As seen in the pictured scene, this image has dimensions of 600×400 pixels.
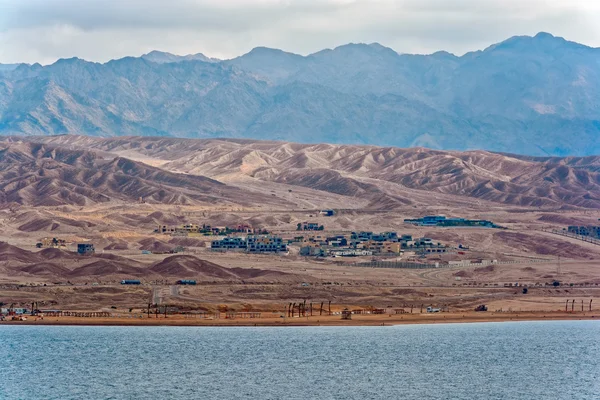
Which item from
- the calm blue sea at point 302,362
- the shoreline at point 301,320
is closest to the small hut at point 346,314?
the shoreline at point 301,320

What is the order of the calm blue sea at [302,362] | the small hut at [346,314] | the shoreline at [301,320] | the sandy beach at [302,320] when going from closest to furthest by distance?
the calm blue sea at [302,362] → the shoreline at [301,320] → the sandy beach at [302,320] → the small hut at [346,314]

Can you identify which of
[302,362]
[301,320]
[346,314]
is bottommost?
[302,362]

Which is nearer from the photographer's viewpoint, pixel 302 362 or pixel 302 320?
pixel 302 362

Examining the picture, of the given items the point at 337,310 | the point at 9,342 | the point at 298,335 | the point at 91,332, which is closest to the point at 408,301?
the point at 337,310

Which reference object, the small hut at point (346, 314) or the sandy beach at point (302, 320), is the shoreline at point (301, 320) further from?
the small hut at point (346, 314)

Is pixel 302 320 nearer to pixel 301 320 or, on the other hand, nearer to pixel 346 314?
pixel 301 320

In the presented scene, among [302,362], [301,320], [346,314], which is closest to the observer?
[302,362]

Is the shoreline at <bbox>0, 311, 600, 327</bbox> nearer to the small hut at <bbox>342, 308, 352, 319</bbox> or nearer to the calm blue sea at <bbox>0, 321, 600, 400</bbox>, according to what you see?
the small hut at <bbox>342, 308, 352, 319</bbox>

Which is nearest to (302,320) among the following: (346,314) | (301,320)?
(301,320)

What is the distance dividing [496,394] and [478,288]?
8105 cm

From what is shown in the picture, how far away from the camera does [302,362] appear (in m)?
101

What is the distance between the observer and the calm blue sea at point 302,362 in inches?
3442

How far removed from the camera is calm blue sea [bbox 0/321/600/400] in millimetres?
87438

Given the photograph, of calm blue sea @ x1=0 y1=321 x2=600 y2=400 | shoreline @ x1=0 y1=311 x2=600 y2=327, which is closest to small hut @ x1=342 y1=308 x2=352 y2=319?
shoreline @ x1=0 y1=311 x2=600 y2=327
